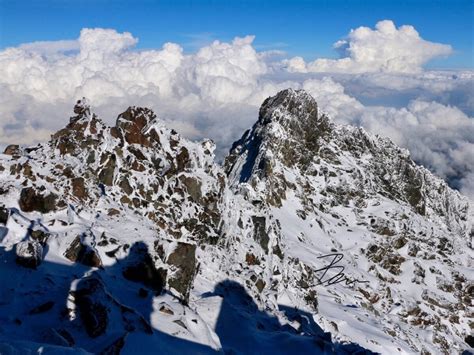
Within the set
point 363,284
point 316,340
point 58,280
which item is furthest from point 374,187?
point 58,280

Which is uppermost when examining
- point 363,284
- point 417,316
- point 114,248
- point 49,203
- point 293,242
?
point 49,203

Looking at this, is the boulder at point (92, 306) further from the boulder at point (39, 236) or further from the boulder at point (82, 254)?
the boulder at point (39, 236)

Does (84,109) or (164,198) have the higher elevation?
(84,109)

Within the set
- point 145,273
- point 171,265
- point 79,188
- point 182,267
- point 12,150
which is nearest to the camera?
point 145,273

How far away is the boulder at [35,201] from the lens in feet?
127

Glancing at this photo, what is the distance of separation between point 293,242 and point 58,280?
88.3m

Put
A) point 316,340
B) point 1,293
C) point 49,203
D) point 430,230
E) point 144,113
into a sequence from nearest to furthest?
point 1,293, point 316,340, point 49,203, point 144,113, point 430,230

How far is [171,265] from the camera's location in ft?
126

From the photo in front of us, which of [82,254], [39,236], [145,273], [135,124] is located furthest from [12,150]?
[145,273]

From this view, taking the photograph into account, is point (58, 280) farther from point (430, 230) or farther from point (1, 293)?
point (430, 230)

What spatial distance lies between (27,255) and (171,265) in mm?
12377

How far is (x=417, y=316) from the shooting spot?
4550 inches

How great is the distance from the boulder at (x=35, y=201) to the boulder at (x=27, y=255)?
913 cm

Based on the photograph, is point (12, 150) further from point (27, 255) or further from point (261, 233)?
point (261, 233)
